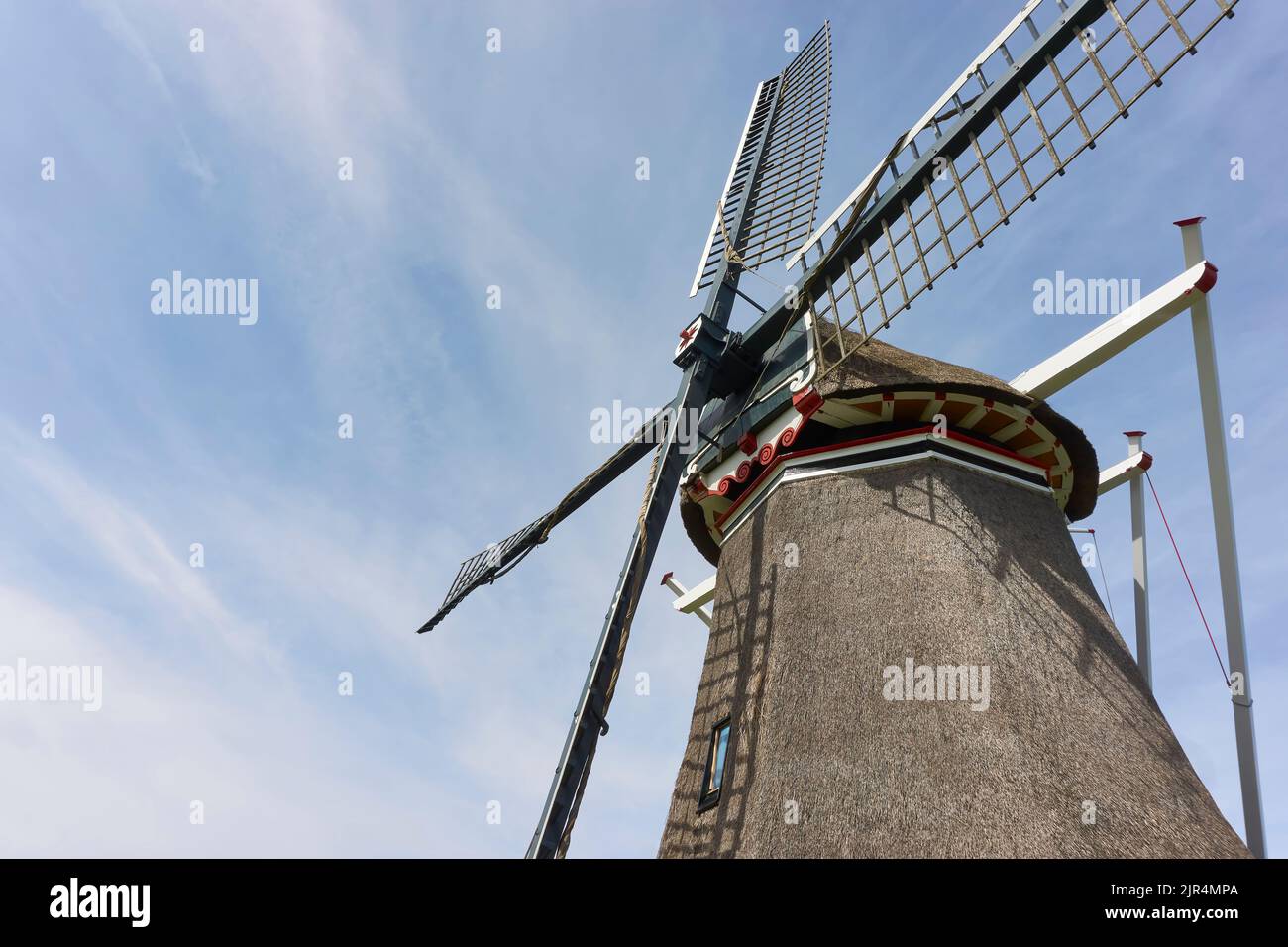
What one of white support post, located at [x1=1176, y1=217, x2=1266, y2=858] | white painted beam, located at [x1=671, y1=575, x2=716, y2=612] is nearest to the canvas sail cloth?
white support post, located at [x1=1176, y1=217, x2=1266, y2=858]

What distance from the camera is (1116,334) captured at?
26.3ft

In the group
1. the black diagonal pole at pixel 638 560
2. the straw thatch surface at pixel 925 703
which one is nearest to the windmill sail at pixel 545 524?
the black diagonal pole at pixel 638 560

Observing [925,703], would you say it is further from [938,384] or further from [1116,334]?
[1116,334]

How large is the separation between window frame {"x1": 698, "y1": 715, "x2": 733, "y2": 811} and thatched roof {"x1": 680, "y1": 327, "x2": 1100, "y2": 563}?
10.5 ft

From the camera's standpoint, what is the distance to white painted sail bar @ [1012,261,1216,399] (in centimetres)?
761

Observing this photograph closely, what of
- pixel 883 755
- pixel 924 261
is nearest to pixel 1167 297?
pixel 924 261

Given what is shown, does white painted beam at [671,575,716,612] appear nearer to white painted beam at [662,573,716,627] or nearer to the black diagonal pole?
white painted beam at [662,573,716,627]

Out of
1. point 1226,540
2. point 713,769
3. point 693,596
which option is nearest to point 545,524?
point 693,596

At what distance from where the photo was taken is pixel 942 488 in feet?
26.0

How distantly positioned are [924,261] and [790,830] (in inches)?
206

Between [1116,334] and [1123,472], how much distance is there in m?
2.44

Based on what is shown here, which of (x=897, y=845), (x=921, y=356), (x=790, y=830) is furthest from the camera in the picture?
(x=921, y=356)

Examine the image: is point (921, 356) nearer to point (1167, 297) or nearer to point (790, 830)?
point (1167, 297)

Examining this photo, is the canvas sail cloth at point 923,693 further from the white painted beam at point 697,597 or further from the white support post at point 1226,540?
the white painted beam at point 697,597
